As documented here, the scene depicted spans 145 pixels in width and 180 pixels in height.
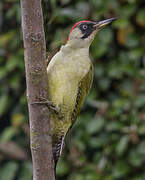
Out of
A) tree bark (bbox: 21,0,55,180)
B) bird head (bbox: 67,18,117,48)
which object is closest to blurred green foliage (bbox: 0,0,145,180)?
bird head (bbox: 67,18,117,48)

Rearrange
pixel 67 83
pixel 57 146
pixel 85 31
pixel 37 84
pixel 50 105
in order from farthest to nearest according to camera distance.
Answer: pixel 85 31 → pixel 57 146 → pixel 67 83 → pixel 50 105 → pixel 37 84

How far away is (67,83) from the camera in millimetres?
2545

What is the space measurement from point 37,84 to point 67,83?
0.54 m

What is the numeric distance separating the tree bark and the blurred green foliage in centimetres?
155

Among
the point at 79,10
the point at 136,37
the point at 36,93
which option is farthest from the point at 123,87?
the point at 36,93

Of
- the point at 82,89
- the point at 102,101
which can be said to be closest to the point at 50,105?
the point at 82,89

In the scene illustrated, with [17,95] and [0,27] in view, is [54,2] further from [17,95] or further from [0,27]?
[17,95]

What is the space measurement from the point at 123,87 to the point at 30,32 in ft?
6.68

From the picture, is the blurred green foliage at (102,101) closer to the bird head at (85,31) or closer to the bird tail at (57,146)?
the bird head at (85,31)

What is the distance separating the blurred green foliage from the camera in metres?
3.68

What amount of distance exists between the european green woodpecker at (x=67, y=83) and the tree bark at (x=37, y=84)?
0.34 meters

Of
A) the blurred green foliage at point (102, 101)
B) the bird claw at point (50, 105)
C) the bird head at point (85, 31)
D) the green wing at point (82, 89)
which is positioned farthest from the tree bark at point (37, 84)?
the blurred green foliage at point (102, 101)

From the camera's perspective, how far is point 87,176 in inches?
147

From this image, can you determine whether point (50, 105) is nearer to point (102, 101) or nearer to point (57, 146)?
point (57, 146)
